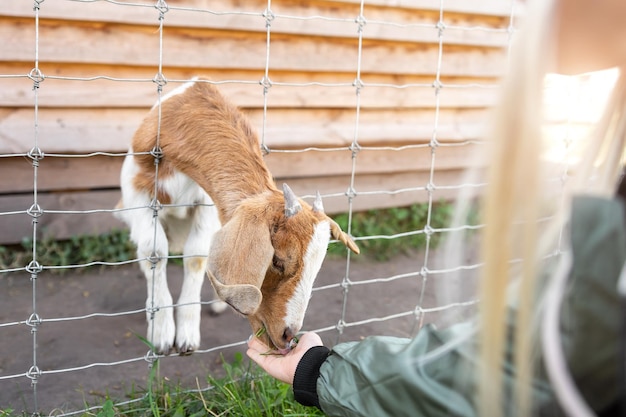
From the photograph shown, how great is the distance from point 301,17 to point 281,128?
129cm

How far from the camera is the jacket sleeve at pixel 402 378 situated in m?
1.55

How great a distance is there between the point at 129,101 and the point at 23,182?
3.23ft

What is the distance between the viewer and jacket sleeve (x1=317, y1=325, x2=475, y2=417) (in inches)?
61.1

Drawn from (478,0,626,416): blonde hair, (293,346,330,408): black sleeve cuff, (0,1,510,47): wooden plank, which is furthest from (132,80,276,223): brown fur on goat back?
(478,0,626,416): blonde hair

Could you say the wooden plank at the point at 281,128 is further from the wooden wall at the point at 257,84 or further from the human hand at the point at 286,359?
the human hand at the point at 286,359

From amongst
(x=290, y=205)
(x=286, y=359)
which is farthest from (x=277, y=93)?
(x=286, y=359)

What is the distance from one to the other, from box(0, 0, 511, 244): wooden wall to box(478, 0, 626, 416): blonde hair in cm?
268

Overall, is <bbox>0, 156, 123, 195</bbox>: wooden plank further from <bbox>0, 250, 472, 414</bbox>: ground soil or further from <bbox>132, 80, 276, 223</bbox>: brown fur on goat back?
<bbox>132, 80, 276, 223</bbox>: brown fur on goat back

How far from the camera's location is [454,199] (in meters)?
7.08

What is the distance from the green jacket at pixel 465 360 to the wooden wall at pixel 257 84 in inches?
96.2

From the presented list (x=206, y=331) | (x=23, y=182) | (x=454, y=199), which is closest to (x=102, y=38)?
(x=23, y=182)

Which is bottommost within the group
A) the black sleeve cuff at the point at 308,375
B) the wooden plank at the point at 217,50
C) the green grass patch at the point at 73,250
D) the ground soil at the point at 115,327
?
the ground soil at the point at 115,327

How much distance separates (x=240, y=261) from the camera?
2680 mm

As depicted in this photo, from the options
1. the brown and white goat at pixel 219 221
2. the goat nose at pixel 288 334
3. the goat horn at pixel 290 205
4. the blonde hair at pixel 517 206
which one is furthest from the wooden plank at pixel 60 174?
the blonde hair at pixel 517 206
